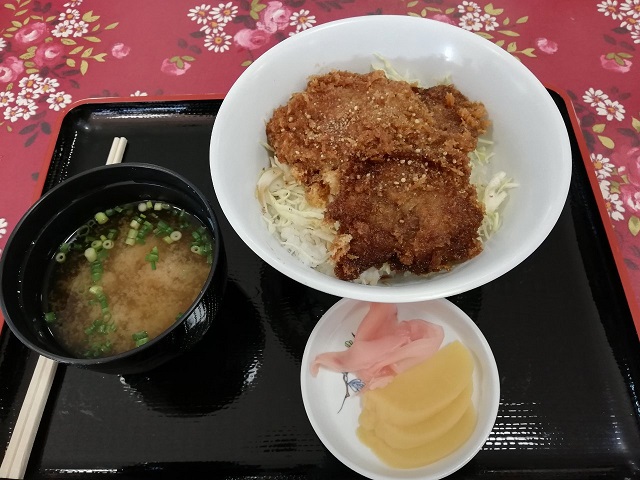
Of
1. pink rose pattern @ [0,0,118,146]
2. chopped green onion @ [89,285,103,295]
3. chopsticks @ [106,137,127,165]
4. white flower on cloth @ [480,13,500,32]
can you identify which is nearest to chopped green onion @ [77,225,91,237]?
chopped green onion @ [89,285,103,295]

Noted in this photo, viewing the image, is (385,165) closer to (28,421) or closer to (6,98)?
(28,421)

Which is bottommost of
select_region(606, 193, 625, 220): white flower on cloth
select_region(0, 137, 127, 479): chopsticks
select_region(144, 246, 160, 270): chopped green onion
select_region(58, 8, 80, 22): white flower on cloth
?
select_region(0, 137, 127, 479): chopsticks

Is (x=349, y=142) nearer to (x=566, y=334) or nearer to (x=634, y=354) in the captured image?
(x=566, y=334)

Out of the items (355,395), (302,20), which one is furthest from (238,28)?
(355,395)

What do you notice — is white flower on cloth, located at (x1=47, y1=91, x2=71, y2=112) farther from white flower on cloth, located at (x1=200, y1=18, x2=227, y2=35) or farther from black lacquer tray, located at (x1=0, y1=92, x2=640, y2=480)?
black lacquer tray, located at (x1=0, y1=92, x2=640, y2=480)

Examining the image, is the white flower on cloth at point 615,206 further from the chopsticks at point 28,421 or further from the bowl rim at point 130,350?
the chopsticks at point 28,421

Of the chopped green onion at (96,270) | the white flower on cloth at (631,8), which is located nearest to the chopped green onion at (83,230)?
the chopped green onion at (96,270)
